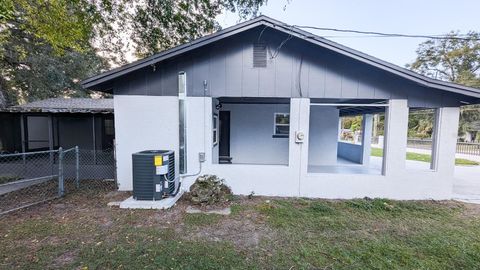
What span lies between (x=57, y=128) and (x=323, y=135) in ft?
35.7

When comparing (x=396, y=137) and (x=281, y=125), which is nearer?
(x=396, y=137)

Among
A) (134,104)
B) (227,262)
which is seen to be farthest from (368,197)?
(134,104)

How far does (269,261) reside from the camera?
2814 mm

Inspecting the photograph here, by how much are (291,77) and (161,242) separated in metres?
4.35

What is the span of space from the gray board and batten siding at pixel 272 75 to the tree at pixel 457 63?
94.2 feet

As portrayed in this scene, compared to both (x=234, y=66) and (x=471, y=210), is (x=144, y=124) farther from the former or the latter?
(x=471, y=210)

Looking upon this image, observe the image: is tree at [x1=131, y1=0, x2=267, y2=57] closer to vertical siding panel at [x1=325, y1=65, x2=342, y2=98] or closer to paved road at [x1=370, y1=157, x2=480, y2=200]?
vertical siding panel at [x1=325, y1=65, x2=342, y2=98]

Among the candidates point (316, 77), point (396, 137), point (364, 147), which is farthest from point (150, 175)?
point (364, 147)

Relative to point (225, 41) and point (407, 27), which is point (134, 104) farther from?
point (407, 27)

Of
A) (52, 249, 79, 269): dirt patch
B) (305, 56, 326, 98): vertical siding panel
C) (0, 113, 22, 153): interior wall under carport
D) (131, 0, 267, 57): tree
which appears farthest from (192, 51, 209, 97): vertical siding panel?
(0, 113, 22, 153): interior wall under carport

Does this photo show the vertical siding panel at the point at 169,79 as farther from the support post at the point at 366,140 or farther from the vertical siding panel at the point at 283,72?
the support post at the point at 366,140

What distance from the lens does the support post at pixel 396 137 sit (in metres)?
5.16

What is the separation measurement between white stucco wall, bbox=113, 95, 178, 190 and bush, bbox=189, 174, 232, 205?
0.81 meters

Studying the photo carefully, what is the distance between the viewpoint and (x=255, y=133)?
8.05 metres
